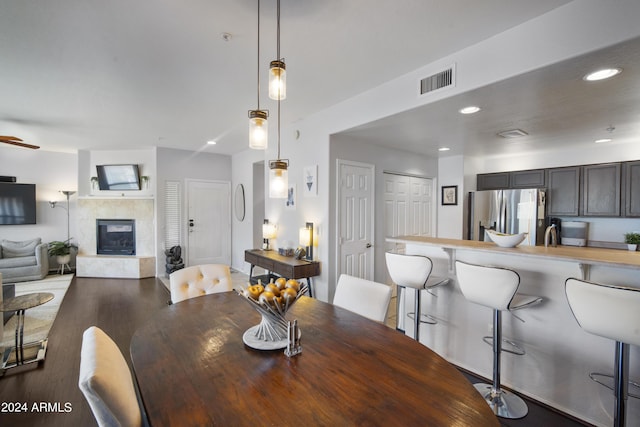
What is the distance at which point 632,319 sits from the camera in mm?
1427

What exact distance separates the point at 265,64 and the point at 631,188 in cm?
504

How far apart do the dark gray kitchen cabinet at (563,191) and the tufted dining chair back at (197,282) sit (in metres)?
5.03

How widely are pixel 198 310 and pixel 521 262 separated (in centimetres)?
240

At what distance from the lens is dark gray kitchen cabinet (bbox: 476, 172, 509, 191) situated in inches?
202

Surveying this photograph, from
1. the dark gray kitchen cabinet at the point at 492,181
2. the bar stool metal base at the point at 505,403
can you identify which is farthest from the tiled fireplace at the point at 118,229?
the dark gray kitchen cabinet at the point at 492,181

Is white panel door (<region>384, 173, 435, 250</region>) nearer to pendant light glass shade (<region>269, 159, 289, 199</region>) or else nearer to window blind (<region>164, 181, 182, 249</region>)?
pendant light glass shade (<region>269, 159, 289, 199</region>)

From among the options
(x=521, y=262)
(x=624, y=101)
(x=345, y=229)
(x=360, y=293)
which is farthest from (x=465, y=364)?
(x=624, y=101)

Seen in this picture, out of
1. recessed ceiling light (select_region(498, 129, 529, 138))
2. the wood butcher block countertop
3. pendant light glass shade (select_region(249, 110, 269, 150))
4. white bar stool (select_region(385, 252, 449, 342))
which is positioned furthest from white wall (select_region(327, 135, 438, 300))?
pendant light glass shade (select_region(249, 110, 269, 150))

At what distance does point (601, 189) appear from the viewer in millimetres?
4180

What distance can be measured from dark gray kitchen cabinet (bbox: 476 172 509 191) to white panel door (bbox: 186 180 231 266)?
530 cm

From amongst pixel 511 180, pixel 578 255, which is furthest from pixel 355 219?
pixel 511 180

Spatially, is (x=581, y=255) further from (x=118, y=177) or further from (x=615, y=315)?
(x=118, y=177)

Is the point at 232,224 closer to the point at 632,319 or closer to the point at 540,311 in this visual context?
the point at 540,311

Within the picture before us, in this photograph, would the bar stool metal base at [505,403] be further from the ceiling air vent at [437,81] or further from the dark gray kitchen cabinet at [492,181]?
the dark gray kitchen cabinet at [492,181]
